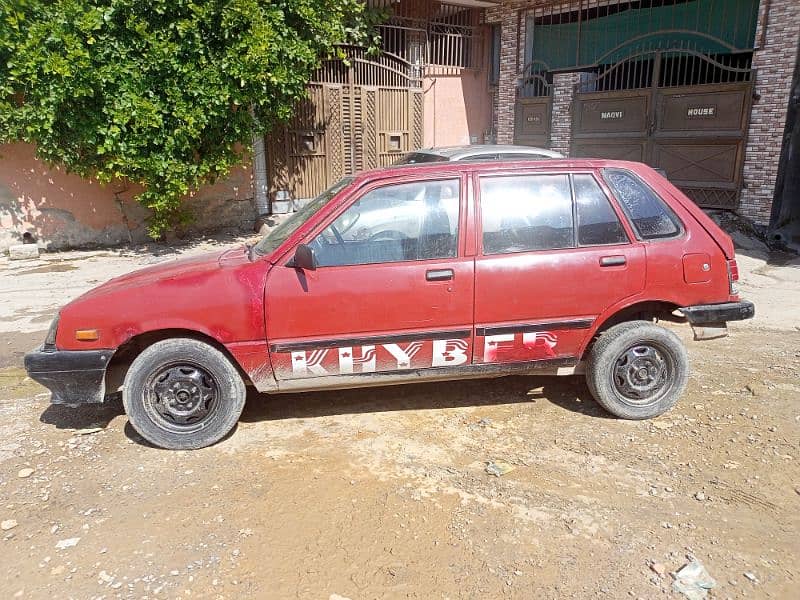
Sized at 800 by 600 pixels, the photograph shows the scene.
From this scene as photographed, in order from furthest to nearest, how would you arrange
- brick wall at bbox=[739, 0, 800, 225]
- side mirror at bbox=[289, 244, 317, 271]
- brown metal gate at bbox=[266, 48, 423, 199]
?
brown metal gate at bbox=[266, 48, 423, 199] → brick wall at bbox=[739, 0, 800, 225] → side mirror at bbox=[289, 244, 317, 271]

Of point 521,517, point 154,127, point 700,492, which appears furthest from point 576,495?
point 154,127

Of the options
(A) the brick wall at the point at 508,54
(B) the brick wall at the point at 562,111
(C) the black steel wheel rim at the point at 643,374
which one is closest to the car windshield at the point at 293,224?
(C) the black steel wheel rim at the point at 643,374

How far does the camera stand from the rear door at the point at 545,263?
12.6 feet

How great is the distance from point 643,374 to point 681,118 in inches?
354

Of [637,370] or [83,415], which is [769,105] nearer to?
[637,370]

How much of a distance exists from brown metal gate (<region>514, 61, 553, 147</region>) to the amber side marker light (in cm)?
1214

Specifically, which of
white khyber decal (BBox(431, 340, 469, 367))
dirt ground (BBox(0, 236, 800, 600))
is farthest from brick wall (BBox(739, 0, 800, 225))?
white khyber decal (BBox(431, 340, 469, 367))

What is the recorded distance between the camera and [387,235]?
12.5 feet

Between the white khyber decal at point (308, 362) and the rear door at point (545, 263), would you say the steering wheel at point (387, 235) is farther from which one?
the white khyber decal at point (308, 362)

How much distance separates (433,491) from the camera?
10.9 ft

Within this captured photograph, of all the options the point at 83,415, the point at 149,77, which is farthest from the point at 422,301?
the point at 149,77

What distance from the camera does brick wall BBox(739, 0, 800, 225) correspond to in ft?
32.5

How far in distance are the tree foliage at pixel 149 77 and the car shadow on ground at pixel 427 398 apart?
5591 millimetres

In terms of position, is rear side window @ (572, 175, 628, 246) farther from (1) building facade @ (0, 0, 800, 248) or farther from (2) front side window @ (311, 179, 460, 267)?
(1) building facade @ (0, 0, 800, 248)
